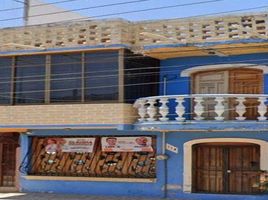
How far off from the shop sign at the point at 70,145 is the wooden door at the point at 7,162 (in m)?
1.51

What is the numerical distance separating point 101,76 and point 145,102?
5.46 ft

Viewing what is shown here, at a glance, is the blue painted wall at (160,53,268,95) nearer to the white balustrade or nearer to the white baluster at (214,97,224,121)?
the white balustrade

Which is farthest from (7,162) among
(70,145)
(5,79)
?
(5,79)

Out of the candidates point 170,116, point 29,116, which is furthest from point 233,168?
point 29,116

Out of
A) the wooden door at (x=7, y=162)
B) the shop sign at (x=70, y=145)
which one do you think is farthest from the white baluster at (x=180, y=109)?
the wooden door at (x=7, y=162)

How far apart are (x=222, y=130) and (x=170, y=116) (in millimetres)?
1971

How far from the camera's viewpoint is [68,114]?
18.6 m

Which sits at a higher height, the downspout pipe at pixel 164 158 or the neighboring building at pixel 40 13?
the neighboring building at pixel 40 13

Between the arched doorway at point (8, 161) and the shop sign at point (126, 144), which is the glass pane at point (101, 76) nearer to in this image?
the shop sign at point (126, 144)

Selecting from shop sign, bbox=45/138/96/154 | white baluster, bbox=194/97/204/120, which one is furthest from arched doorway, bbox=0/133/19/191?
white baluster, bbox=194/97/204/120

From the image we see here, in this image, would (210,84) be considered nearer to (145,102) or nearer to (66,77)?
(145,102)

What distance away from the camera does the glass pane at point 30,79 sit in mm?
19203

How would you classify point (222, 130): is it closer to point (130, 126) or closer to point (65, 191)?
point (130, 126)

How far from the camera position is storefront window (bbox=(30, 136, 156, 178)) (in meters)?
19.1
